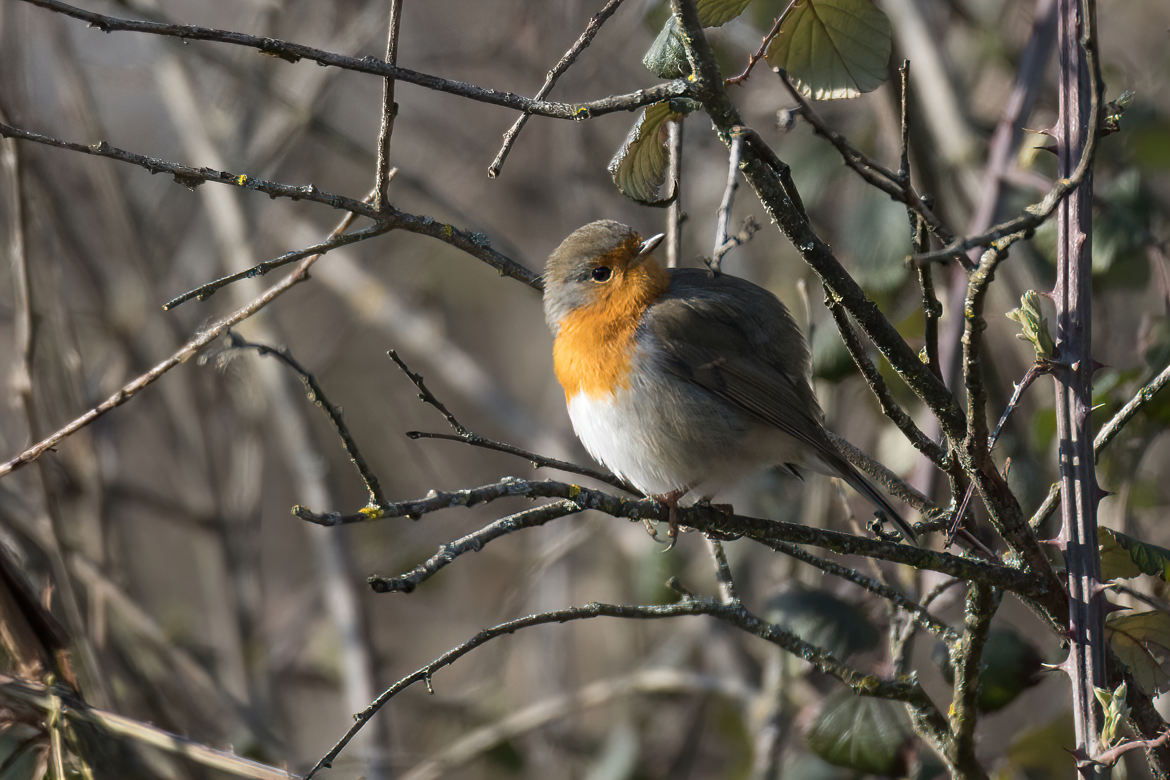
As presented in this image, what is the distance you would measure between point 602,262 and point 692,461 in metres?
0.63

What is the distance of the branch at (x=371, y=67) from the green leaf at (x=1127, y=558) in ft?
3.60

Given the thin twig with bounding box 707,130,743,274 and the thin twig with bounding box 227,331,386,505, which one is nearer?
the thin twig with bounding box 707,130,743,274

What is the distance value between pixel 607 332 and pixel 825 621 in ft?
3.11

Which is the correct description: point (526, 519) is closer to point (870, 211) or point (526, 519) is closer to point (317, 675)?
point (870, 211)

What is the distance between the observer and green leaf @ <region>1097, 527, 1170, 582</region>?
1851 mm

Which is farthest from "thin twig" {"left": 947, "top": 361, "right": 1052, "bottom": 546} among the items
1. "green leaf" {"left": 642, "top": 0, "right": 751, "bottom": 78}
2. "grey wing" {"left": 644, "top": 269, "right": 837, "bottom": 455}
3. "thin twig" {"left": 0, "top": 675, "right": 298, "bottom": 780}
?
"thin twig" {"left": 0, "top": 675, "right": 298, "bottom": 780}

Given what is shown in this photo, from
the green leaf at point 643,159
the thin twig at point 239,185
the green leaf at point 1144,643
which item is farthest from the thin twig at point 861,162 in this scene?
the green leaf at point 1144,643

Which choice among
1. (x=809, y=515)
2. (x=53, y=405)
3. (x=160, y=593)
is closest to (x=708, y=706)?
(x=809, y=515)

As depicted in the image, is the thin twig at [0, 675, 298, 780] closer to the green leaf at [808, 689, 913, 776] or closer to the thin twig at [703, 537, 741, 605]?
the thin twig at [703, 537, 741, 605]

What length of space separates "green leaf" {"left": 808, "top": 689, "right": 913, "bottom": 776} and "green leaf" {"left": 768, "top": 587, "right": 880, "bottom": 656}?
140 mm

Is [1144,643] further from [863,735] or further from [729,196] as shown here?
[729,196]

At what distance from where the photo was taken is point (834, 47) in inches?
72.3

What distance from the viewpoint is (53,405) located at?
3826mm

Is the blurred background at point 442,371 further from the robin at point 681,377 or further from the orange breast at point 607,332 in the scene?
the orange breast at point 607,332
